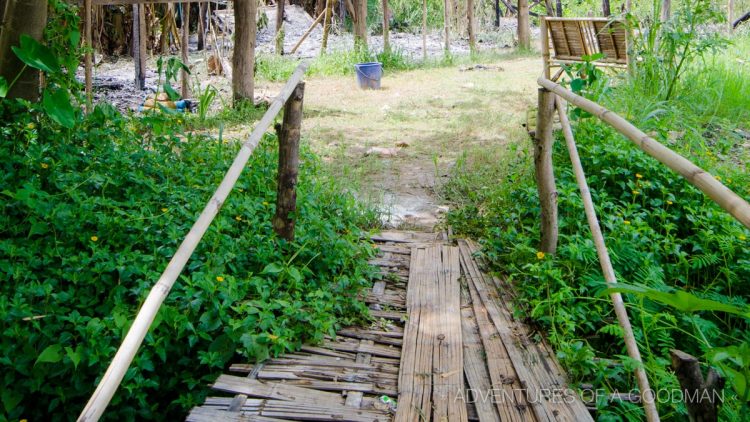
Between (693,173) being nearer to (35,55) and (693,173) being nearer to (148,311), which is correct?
(148,311)

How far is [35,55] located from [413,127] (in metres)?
4.18

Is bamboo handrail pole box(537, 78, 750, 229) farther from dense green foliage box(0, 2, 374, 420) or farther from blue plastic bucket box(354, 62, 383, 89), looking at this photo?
blue plastic bucket box(354, 62, 383, 89)

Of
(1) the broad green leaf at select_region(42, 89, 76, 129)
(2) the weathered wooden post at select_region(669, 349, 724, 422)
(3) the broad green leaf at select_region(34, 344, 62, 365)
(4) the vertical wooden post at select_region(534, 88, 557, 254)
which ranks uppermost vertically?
(1) the broad green leaf at select_region(42, 89, 76, 129)

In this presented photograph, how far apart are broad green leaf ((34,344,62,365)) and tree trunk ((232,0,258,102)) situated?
A: 18.7 ft

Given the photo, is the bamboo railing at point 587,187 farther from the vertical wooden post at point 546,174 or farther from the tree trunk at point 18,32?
the tree trunk at point 18,32

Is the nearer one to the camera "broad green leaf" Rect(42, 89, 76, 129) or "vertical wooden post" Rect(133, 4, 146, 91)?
"broad green leaf" Rect(42, 89, 76, 129)

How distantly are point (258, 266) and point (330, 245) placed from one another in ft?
1.21

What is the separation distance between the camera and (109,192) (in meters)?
3.63

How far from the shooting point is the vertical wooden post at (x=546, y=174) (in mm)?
3441

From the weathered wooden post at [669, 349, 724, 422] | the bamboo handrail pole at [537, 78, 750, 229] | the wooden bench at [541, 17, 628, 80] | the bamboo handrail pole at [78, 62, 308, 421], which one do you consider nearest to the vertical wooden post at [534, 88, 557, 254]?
the bamboo handrail pole at [537, 78, 750, 229]

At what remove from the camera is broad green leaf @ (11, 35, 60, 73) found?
3576 millimetres

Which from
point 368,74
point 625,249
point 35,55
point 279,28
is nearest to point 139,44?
point 279,28

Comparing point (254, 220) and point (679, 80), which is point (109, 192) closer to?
point (254, 220)

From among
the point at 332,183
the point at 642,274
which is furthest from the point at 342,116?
the point at 642,274
